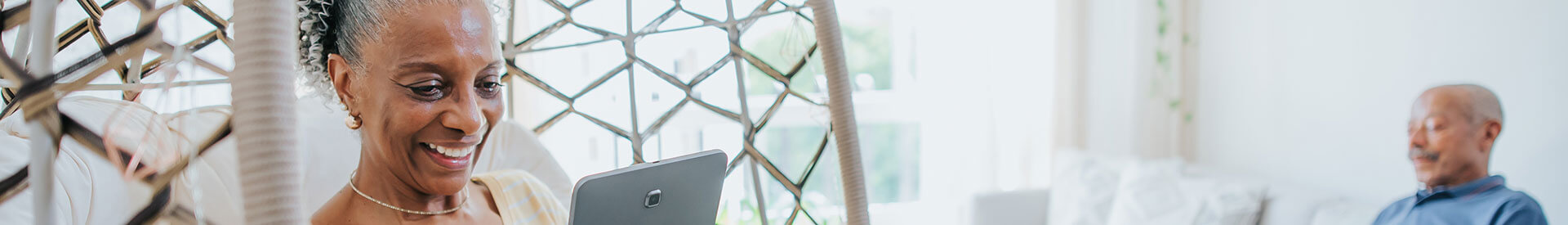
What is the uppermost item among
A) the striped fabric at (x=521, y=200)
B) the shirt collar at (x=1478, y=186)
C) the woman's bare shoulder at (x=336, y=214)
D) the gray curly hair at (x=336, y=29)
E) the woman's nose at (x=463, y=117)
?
the gray curly hair at (x=336, y=29)

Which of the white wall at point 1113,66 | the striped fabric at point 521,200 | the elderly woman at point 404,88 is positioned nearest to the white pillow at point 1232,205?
the white wall at point 1113,66

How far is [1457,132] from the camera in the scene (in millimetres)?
1430

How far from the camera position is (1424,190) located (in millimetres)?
1553

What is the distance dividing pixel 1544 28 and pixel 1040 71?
130 cm

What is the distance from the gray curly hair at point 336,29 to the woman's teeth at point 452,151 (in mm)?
73

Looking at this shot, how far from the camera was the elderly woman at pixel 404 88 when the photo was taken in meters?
0.63

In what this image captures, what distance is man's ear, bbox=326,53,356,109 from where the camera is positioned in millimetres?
650

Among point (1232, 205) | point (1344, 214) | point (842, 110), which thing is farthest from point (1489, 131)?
point (842, 110)

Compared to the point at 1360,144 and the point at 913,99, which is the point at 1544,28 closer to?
the point at 1360,144

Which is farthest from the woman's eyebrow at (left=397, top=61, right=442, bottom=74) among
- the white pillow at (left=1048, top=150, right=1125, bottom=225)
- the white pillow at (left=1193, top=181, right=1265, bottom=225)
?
the white pillow at (left=1048, top=150, right=1125, bottom=225)

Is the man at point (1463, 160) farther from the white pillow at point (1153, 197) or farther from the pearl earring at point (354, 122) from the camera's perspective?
the pearl earring at point (354, 122)

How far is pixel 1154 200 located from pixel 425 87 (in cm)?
196

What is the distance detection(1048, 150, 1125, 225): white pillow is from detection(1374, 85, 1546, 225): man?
88 cm

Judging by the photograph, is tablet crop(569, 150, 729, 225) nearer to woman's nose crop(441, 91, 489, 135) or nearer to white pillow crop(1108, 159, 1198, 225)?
woman's nose crop(441, 91, 489, 135)
